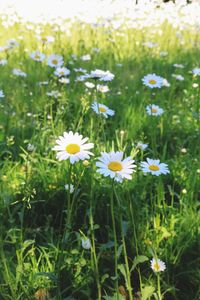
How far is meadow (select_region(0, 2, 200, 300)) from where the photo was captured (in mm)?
1087

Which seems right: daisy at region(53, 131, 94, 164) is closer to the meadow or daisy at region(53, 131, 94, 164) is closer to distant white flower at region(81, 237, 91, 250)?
the meadow

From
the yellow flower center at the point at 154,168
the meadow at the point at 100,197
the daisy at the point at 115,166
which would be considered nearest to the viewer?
the daisy at the point at 115,166

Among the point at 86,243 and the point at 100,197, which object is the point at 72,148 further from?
the point at 100,197

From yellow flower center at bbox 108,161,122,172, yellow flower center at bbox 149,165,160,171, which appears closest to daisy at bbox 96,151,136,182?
yellow flower center at bbox 108,161,122,172

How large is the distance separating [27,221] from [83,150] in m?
0.53

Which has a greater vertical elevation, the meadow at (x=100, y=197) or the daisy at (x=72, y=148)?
the daisy at (x=72, y=148)

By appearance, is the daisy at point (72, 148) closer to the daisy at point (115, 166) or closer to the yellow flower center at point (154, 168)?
the daisy at point (115, 166)

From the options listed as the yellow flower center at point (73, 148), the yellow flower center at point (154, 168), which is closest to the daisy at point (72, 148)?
the yellow flower center at point (73, 148)

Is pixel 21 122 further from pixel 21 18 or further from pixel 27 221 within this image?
pixel 21 18

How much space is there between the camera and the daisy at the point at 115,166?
945mm

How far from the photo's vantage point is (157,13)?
16.5 feet

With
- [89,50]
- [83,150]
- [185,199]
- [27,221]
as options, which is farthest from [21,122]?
[89,50]

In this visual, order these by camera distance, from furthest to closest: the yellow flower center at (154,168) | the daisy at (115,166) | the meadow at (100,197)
Answer: the yellow flower center at (154,168)
the meadow at (100,197)
the daisy at (115,166)

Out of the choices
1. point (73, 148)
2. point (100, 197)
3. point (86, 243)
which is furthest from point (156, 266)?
point (100, 197)
